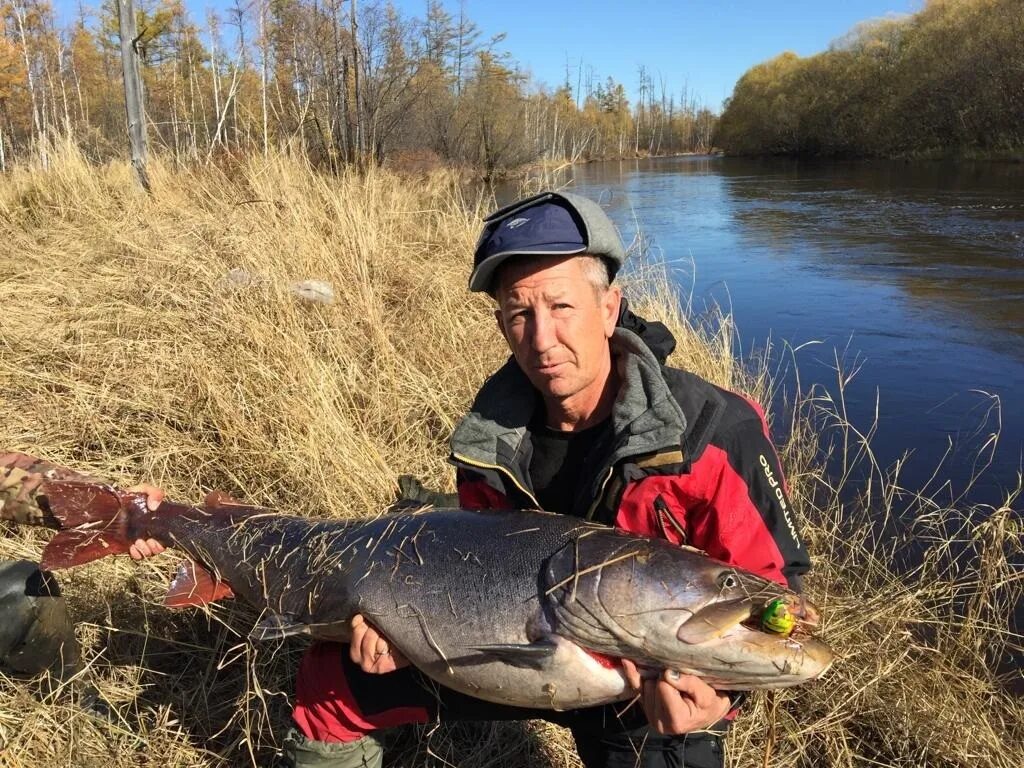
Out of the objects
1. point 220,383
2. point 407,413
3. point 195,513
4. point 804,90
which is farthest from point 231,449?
point 804,90

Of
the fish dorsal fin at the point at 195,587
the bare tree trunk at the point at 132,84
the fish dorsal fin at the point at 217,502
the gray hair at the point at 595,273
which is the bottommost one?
the fish dorsal fin at the point at 195,587

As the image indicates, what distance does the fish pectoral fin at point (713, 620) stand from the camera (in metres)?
1.59

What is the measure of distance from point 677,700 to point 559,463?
0.91 metres

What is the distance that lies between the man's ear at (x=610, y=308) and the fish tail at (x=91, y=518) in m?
1.79

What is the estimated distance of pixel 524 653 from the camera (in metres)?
1.75

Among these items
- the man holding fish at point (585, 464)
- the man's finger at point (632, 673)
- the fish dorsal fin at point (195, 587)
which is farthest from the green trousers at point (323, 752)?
the man's finger at point (632, 673)

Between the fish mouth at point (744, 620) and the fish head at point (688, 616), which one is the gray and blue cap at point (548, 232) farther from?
the fish mouth at point (744, 620)

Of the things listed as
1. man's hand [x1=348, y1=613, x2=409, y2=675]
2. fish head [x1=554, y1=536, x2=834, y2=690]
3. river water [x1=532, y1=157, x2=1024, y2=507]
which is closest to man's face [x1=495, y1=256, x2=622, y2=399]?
fish head [x1=554, y1=536, x2=834, y2=690]

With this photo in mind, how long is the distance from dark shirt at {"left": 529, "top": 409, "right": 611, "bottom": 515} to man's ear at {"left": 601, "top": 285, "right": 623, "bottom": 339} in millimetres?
295

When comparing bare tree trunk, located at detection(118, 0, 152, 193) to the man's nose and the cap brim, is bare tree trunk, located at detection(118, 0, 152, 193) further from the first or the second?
the man's nose

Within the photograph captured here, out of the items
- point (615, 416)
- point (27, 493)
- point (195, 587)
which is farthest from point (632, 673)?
point (27, 493)

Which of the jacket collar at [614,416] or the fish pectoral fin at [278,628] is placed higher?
the jacket collar at [614,416]

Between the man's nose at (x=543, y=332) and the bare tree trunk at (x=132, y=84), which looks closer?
the man's nose at (x=543, y=332)

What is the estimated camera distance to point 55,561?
2545mm
